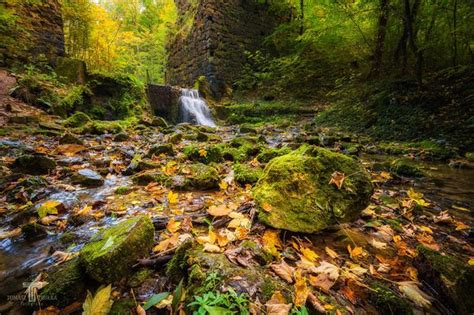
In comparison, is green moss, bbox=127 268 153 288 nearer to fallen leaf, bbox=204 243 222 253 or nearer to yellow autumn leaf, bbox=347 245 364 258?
fallen leaf, bbox=204 243 222 253

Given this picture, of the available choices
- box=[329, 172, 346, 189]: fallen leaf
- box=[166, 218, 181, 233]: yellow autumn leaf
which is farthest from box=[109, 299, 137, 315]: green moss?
box=[329, 172, 346, 189]: fallen leaf

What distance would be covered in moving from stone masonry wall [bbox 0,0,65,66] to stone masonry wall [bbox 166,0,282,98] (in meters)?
6.10

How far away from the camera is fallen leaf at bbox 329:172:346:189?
1.69m

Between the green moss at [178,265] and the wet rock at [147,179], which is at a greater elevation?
the green moss at [178,265]

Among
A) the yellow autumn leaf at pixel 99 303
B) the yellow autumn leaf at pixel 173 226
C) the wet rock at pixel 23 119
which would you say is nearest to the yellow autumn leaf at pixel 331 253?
the yellow autumn leaf at pixel 173 226

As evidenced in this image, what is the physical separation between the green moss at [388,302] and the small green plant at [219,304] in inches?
26.1

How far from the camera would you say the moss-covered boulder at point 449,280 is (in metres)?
1.14

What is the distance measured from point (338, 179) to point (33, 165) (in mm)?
3202

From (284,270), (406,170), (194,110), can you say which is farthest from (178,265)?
(194,110)

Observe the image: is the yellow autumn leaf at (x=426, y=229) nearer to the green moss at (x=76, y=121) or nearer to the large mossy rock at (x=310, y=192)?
the large mossy rock at (x=310, y=192)

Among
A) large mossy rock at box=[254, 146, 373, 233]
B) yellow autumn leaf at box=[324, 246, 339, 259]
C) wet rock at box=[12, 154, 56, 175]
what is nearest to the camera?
yellow autumn leaf at box=[324, 246, 339, 259]

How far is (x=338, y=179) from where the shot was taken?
5.60 ft

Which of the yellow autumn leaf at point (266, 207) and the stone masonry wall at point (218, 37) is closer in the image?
the yellow autumn leaf at point (266, 207)

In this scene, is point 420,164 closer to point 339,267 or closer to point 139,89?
point 339,267
